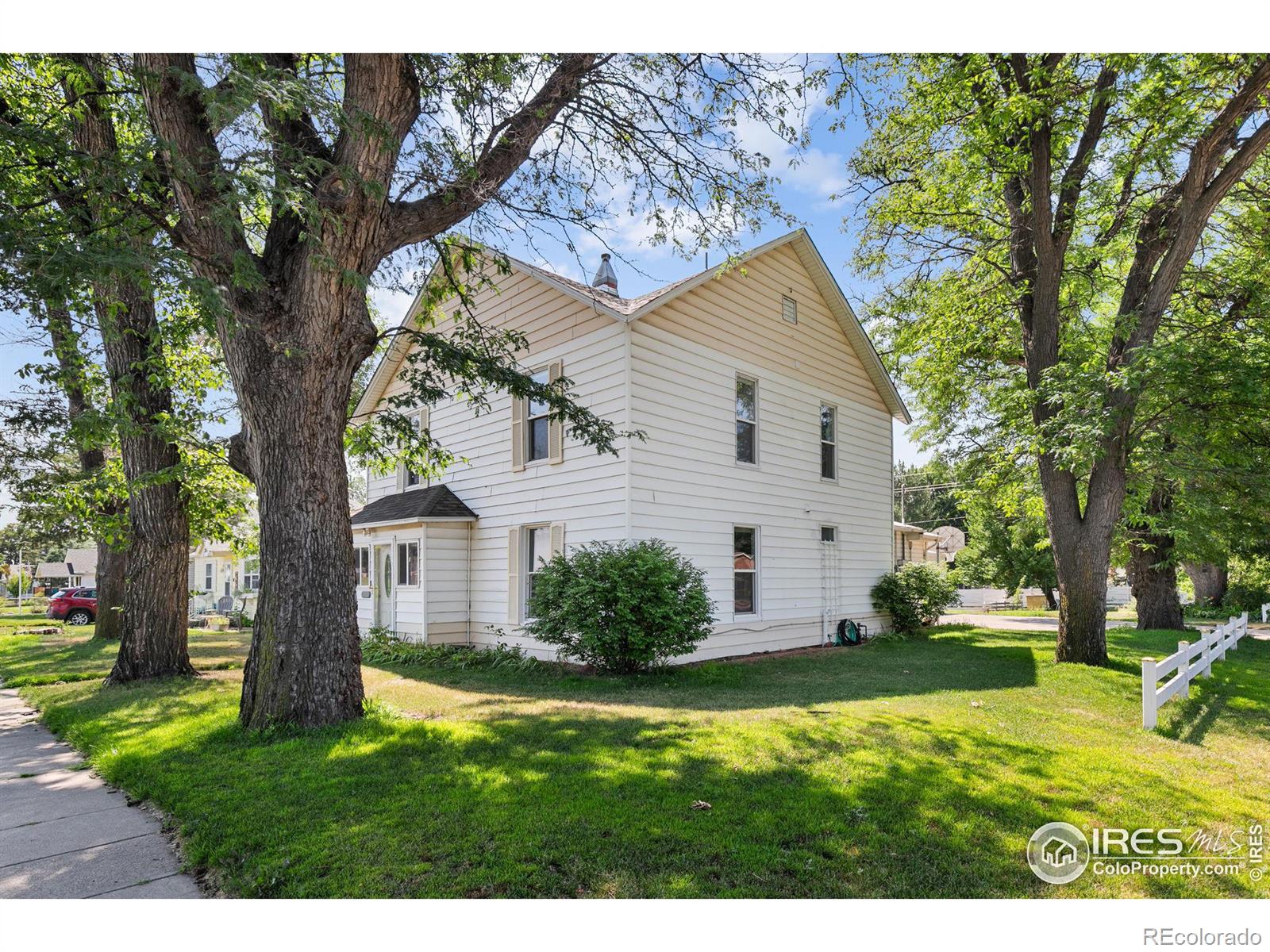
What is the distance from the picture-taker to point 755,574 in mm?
12328

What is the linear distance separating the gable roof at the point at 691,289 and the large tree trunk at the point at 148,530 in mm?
3286

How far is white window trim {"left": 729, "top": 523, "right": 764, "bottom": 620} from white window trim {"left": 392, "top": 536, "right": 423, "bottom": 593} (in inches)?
219

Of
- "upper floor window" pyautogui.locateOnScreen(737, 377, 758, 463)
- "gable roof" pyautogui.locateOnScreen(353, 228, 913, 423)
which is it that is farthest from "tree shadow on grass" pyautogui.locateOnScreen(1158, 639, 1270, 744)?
"gable roof" pyautogui.locateOnScreen(353, 228, 913, 423)

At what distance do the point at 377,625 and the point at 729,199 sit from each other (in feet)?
33.8

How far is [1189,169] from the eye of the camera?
9.06 metres

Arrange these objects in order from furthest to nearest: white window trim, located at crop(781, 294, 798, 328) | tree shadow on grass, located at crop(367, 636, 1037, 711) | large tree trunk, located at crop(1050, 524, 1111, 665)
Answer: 1. white window trim, located at crop(781, 294, 798, 328)
2. large tree trunk, located at crop(1050, 524, 1111, 665)
3. tree shadow on grass, located at crop(367, 636, 1037, 711)

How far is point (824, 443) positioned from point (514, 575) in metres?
7.00

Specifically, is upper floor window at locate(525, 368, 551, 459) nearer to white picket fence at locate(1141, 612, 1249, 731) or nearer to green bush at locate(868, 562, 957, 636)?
green bush at locate(868, 562, 957, 636)

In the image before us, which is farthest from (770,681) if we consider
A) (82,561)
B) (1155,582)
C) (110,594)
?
(82,561)

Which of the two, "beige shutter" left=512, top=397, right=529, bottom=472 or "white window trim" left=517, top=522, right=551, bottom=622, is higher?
"beige shutter" left=512, top=397, right=529, bottom=472

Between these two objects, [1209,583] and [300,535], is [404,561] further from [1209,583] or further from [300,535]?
[1209,583]

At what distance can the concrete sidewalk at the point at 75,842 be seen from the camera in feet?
11.1

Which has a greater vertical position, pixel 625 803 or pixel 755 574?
pixel 755 574

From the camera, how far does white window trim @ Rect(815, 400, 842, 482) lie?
14.1 meters
